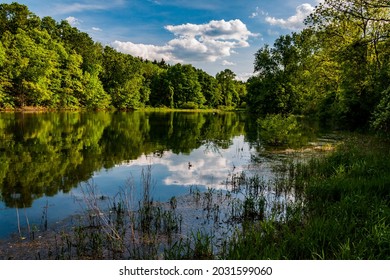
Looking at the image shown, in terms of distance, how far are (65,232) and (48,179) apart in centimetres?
540

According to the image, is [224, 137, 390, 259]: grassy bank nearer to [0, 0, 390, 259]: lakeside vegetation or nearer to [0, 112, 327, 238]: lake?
[0, 0, 390, 259]: lakeside vegetation

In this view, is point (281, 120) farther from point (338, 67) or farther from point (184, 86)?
point (184, 86)

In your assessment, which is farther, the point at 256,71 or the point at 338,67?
the point at 256,71

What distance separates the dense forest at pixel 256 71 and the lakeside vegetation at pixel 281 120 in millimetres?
190

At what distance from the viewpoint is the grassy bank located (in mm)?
5227

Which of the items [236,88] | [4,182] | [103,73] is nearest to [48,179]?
[4,182]

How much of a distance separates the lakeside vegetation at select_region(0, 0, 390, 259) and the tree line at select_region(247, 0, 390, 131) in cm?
14

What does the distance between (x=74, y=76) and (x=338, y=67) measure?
179 feet

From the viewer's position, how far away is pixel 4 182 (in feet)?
36.9

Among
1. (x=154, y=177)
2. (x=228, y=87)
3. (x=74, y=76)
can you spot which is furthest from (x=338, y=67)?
(x=228, y=87)

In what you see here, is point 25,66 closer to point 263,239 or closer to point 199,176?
point 199,176

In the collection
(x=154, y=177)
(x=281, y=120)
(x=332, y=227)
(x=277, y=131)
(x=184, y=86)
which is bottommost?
(x=154, y=177)

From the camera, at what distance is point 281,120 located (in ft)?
74.5

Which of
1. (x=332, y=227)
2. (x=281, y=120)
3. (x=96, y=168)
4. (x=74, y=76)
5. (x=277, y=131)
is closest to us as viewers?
(x=332, y=227)
